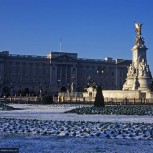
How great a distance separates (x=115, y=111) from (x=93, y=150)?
2169 centimetres

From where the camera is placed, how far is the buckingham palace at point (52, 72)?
16075 centimetres

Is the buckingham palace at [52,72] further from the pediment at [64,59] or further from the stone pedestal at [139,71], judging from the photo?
the stone pedestal at [139,71]

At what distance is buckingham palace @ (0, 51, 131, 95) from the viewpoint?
16075 centimetres

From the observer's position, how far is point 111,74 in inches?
7072

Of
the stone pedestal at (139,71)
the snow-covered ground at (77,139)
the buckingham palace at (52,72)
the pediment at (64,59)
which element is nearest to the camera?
the snow-covered ground at (77,139)

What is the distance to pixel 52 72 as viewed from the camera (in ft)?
553

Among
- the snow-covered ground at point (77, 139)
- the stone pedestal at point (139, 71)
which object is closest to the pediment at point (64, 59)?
the stone pedestal at point (139, 71)

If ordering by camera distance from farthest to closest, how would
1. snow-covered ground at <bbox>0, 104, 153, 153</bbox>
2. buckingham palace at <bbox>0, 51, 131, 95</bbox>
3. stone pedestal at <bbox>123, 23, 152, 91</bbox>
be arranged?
buckingham palace at <bbox>0, 51, 131, 95</bbox> → stone pedestal at <bbox>123, 23, 152, 91</bbox> → snow-covered ground at <bbox>0, 104, 153, 153</bbox>

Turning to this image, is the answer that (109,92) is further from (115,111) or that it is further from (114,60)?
(114,60)

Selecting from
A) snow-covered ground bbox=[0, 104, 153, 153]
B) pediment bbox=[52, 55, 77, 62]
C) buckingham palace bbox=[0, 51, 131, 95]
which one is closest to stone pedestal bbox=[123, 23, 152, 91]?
snow-covered ground bbox=[0, 104, 153, 153]

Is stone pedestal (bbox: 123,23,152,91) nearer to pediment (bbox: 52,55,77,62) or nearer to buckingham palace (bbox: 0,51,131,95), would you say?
buckingham palace (bbox: 0,51,131,95)

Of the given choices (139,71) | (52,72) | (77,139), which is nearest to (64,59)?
(52,72)

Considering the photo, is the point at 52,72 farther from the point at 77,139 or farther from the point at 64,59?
the point at 77,139

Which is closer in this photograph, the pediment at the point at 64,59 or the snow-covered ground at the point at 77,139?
the snow-covered ground at the point at 77,139
